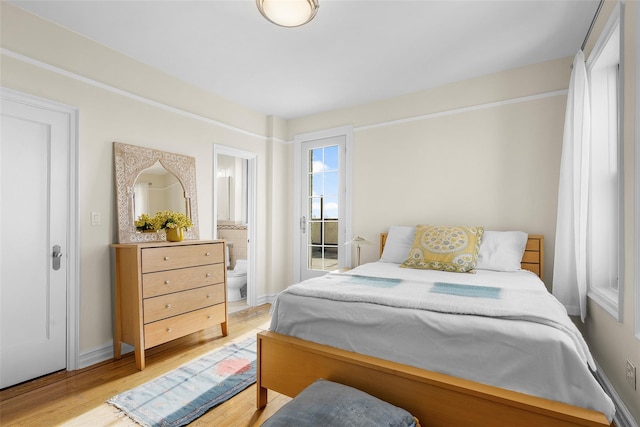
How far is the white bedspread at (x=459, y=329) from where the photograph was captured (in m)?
1.27

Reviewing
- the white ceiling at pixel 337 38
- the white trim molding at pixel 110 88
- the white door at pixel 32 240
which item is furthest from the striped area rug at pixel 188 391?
the white ceiling at pixel 337 38

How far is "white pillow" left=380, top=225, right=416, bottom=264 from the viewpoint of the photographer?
320 cm

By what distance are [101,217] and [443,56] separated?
326 centimetres

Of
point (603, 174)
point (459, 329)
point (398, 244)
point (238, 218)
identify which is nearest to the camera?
point (459, 329)

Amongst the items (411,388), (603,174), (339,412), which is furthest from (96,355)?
(603,174)

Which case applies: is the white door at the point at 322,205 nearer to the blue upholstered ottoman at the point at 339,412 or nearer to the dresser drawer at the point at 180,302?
the dresser drawer at the point at 180,302

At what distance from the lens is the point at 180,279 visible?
2.78 metres

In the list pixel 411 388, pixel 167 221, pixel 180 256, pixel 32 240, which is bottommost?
pixel 411 388

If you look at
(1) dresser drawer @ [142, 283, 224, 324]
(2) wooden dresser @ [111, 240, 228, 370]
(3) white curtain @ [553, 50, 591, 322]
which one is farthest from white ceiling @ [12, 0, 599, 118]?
(1) dresser drawer @ [142, 283, 224, 324]

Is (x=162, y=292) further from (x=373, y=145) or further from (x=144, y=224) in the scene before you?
(x=373, y=145)

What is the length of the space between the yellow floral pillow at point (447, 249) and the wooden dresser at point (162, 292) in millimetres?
1861

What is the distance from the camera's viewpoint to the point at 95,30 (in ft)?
8.10

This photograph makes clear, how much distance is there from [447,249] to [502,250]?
515 mm

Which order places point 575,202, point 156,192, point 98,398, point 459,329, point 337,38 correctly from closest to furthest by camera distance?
point 459,329 → point 98,398 → point 575,202 → point 337,38 → point 156,192
